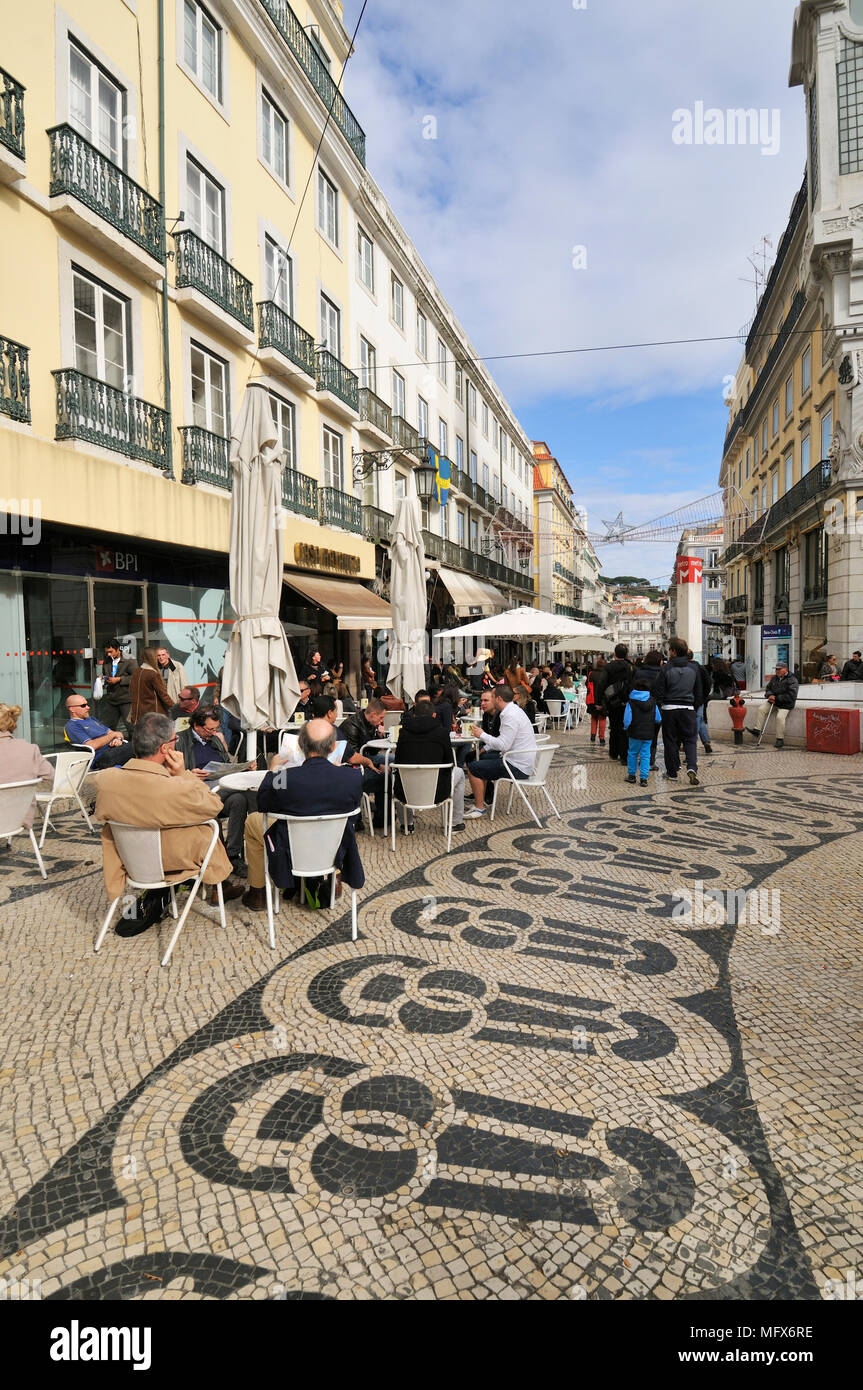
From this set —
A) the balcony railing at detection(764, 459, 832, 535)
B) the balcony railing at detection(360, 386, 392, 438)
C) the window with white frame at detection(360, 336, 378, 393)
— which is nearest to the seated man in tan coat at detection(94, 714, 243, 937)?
the balcony railing at detection(360, 386, 392, 438)

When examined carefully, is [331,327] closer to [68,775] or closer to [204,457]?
[204,457]

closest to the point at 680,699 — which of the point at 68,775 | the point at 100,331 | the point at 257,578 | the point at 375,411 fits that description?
the point at 257,578

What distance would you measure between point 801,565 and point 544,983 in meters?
24.2

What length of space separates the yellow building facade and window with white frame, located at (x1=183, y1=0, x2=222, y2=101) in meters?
0.04

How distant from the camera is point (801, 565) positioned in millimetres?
24047

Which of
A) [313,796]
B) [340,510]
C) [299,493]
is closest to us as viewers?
[313,796]

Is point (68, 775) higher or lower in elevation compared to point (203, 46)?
lower

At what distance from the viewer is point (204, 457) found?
462 inches

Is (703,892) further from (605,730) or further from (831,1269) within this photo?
(605,730)

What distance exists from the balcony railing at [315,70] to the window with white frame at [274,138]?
41.9 inches

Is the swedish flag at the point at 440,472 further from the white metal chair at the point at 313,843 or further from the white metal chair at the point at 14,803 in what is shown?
the white metal chair at the point at 313,843

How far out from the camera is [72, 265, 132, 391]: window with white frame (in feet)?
31.6

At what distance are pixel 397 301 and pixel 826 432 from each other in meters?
13.6
